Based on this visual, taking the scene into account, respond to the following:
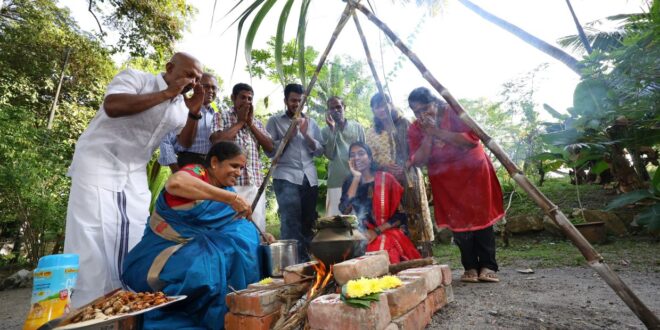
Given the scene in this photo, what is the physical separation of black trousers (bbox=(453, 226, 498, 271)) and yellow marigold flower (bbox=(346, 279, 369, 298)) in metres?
1.94

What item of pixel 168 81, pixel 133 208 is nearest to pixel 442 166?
pixel 168 81

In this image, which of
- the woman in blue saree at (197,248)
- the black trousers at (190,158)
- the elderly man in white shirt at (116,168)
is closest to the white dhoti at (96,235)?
the elderly man in white shirt at (116,168)

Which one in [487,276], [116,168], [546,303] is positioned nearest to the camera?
[546,303]

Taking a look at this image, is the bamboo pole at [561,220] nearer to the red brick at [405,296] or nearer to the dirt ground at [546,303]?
the dirt ground at [546,303]

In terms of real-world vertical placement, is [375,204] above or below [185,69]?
below

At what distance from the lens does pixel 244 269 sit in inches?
91.8

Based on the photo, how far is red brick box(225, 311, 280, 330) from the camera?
5.69 feet

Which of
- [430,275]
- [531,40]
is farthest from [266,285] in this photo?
[531,40]

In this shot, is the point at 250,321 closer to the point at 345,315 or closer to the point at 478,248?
the point at 345,315

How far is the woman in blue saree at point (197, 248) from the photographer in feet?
6.66

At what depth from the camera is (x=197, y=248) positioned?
7.07ft

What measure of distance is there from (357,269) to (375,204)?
1.65 metres

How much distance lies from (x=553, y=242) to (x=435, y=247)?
1834 mm

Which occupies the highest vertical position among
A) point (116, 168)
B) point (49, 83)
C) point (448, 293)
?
point (49, 83)
